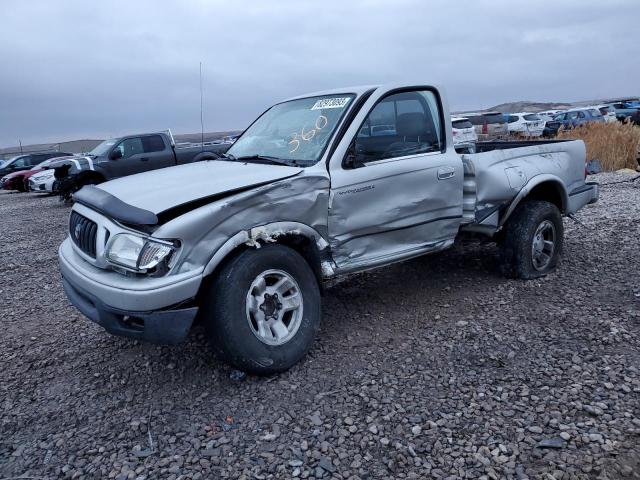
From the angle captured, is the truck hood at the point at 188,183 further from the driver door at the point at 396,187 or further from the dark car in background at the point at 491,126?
the dark car in background at the point at 491,126

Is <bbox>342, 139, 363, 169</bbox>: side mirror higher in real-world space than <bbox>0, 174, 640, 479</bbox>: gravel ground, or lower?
higher

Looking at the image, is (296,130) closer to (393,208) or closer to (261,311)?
(393,208)

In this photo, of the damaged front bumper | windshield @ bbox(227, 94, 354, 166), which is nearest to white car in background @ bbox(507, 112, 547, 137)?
windshield @ bbox(227, 94, 354, 166)

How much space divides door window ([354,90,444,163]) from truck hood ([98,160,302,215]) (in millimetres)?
685

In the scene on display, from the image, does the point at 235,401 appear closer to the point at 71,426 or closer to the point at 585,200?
the point at 71,426

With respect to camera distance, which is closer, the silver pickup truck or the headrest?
the silver pickup truck

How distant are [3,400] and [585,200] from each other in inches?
218

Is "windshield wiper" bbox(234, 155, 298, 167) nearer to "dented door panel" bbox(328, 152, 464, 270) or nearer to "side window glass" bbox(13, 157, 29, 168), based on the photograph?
"dented door panel" bbox(328, 152, 464, 270)

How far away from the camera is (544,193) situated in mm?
5395

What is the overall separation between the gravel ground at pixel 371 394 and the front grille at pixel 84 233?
901mm

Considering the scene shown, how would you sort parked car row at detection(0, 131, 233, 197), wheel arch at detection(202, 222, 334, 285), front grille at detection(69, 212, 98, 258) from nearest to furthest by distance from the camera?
wheel arch at detection(202, 222, 334, 285) < front grille at detection(69, 212, 98, 258) < parked car row at detection(0, 131, 233, 197)

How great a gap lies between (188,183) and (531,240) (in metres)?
3.23

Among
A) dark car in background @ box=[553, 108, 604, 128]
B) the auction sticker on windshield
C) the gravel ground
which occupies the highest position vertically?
the auction sticker on windshield

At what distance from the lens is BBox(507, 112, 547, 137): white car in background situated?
24922 mm
